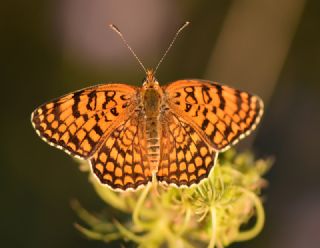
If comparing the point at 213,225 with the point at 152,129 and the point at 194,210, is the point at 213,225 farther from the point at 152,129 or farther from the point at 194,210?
the point at 152,129

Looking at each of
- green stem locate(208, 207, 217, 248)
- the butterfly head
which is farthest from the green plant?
the butterfly head

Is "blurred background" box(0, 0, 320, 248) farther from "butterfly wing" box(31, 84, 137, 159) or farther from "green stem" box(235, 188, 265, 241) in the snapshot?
"butterfly wing" box(31, 84, 137, 159)

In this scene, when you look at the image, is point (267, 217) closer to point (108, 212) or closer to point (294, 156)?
point (294, 156)

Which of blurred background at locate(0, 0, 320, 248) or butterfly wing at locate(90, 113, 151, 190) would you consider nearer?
butterfly wing at locate(90, 113, 151, 190)

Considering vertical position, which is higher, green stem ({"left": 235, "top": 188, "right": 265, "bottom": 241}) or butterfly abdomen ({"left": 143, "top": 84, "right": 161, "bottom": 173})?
butterfly abdomen ({"left": 143, "top": 84, "right": 161, "bottom": 173})

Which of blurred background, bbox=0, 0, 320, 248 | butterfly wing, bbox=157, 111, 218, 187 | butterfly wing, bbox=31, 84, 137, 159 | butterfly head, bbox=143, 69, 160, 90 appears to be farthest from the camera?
blurred background, bbox=0, 0, 320, 248

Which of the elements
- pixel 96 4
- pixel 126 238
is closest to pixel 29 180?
pixel 96 4
